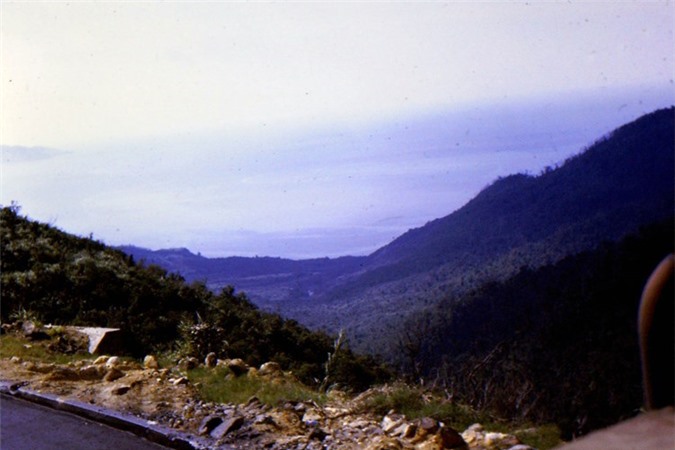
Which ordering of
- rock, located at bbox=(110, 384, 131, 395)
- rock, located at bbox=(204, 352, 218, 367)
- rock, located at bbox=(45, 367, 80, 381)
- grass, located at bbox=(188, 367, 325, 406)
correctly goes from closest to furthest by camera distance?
grass, located at bbox=(188, 367, 325, 406) < rock, located at bbox=(110, 384, 131, 395) < rock, located at bbox=(45, 367, 80, 381) < rock, located at bbox=(204, 352, 218, 367)

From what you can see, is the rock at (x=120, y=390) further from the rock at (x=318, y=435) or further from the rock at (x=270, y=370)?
the rock at (x=318, y=435)

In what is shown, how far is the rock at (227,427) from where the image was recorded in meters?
6.69

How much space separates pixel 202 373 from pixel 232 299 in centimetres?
689

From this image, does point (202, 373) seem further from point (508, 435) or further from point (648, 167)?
point (648, 167)

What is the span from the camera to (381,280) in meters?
20.0

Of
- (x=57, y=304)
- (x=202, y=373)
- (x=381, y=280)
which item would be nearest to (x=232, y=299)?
(x=57, y=304)

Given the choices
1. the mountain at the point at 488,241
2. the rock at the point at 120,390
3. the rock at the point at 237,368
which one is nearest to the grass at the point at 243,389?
the rock at the point at 237,368

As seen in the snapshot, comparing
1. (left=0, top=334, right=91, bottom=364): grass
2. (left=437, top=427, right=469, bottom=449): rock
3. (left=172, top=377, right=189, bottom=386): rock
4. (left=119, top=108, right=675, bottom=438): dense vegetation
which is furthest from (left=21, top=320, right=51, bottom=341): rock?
(left=437, top=427, right=469, bottom=449): rock

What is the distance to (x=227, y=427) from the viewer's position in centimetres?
676

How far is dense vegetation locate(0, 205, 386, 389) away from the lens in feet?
34.7

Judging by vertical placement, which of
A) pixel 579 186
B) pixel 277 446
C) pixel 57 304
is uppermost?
pixel 579 186

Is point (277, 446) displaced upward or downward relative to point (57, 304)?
downward

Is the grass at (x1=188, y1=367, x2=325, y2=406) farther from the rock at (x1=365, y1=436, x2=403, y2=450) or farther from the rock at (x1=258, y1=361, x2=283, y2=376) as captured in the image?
the rock at (x1=365, y1=436, x2=403, y2=450)

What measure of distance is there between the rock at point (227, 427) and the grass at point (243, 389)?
555mm
